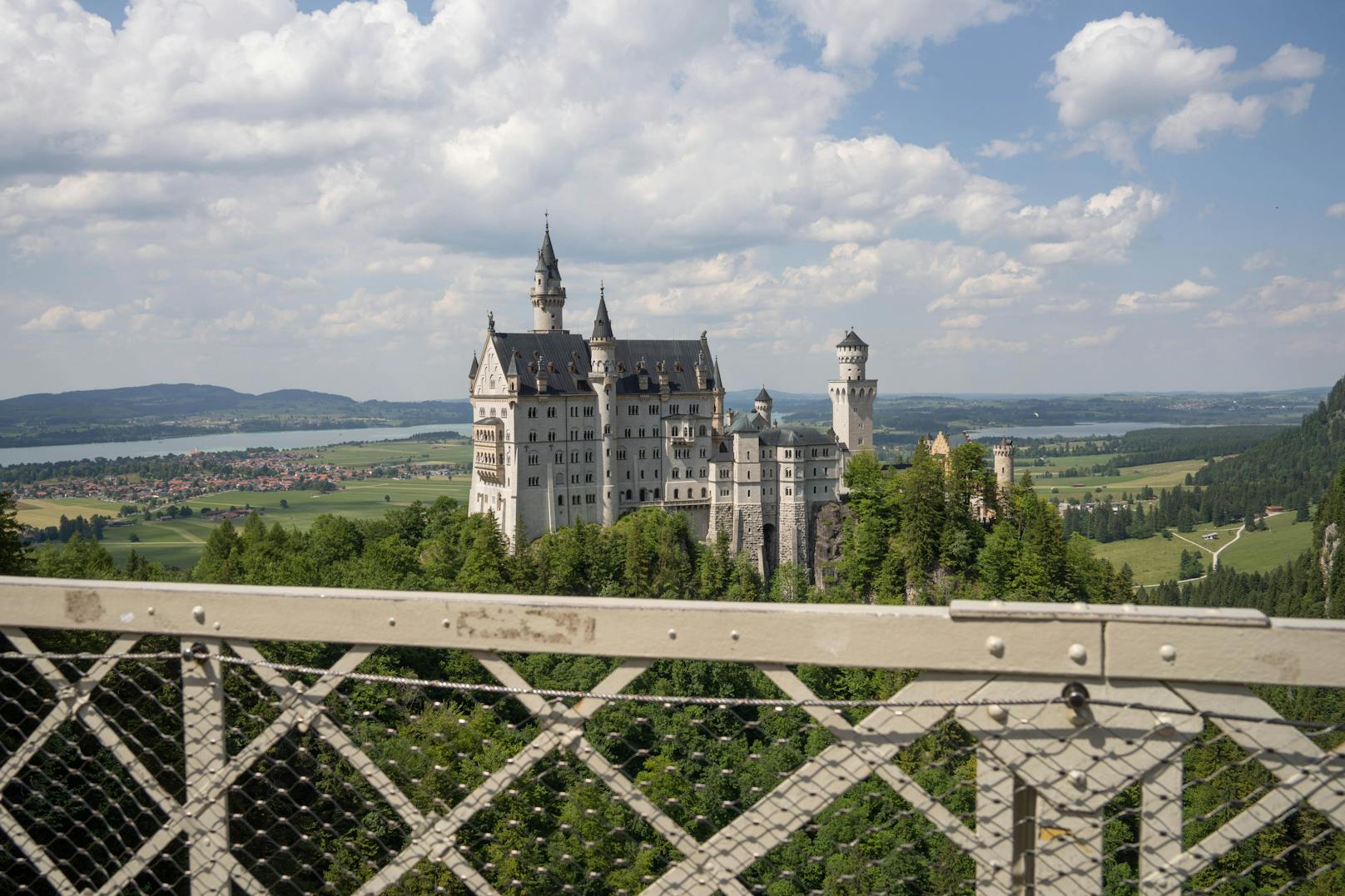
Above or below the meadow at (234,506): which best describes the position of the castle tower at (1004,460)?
above

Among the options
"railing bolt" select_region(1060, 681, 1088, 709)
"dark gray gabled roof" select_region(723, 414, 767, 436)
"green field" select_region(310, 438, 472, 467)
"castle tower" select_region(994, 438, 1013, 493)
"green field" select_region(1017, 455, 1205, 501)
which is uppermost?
"dark gray gabled roof" select_region(723, 414, 767, 436)

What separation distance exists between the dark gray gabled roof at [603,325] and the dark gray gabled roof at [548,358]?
1.47 metres

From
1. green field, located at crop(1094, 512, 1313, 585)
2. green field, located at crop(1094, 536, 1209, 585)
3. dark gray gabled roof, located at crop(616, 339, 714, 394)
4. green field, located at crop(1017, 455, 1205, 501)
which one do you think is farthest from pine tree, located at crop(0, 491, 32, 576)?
green field, located at crop(1017, 455, 1205, 501)

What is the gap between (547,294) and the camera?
65.2 meters

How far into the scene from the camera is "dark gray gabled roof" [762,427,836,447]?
2263 inches

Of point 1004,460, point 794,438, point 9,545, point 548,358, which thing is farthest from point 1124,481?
point 9,545

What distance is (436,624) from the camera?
3229 millimetres

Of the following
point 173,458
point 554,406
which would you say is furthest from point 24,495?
point 554,406

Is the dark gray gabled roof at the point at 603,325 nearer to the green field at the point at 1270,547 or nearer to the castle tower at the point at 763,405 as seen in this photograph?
the castle tower at the point at 763,405

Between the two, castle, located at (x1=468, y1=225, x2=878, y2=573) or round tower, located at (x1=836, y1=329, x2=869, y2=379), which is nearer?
castle, located at (x1=468, y1=225, x2=878, y2=573)

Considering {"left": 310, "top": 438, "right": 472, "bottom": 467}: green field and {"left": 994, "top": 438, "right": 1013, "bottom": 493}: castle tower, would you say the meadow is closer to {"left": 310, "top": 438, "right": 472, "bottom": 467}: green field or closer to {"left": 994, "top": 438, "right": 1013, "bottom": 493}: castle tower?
{"left": 310, "top": 438, "right": 472, "bottom": 467}: green field

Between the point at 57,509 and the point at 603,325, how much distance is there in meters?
71.9

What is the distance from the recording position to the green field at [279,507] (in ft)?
253

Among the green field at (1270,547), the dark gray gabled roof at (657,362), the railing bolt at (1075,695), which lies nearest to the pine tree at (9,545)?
the railing bolt at (1075,695)
